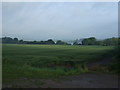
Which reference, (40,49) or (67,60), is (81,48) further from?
(40,49)

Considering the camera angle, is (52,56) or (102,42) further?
(102,42)

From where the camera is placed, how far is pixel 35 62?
9438 mm

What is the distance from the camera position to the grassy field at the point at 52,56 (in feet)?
29.7

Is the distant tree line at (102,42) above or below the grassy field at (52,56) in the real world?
above

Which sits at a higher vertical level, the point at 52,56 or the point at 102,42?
the point at 102,42

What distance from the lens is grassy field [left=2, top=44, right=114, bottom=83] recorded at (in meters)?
9.05

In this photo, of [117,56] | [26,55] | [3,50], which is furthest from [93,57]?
[3,50]

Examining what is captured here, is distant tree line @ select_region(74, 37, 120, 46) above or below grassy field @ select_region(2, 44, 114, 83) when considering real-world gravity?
above

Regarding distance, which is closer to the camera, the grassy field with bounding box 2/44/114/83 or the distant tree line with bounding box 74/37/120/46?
the grassy field with bounding box 2/44/114/83

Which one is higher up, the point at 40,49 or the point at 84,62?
the point at 40,49

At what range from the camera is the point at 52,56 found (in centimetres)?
986

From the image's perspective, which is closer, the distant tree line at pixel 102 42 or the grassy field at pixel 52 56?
the grassy field at pixel 52 56

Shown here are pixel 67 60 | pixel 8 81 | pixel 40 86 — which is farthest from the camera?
pixel 67 60

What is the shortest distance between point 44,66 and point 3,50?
7.49ft
